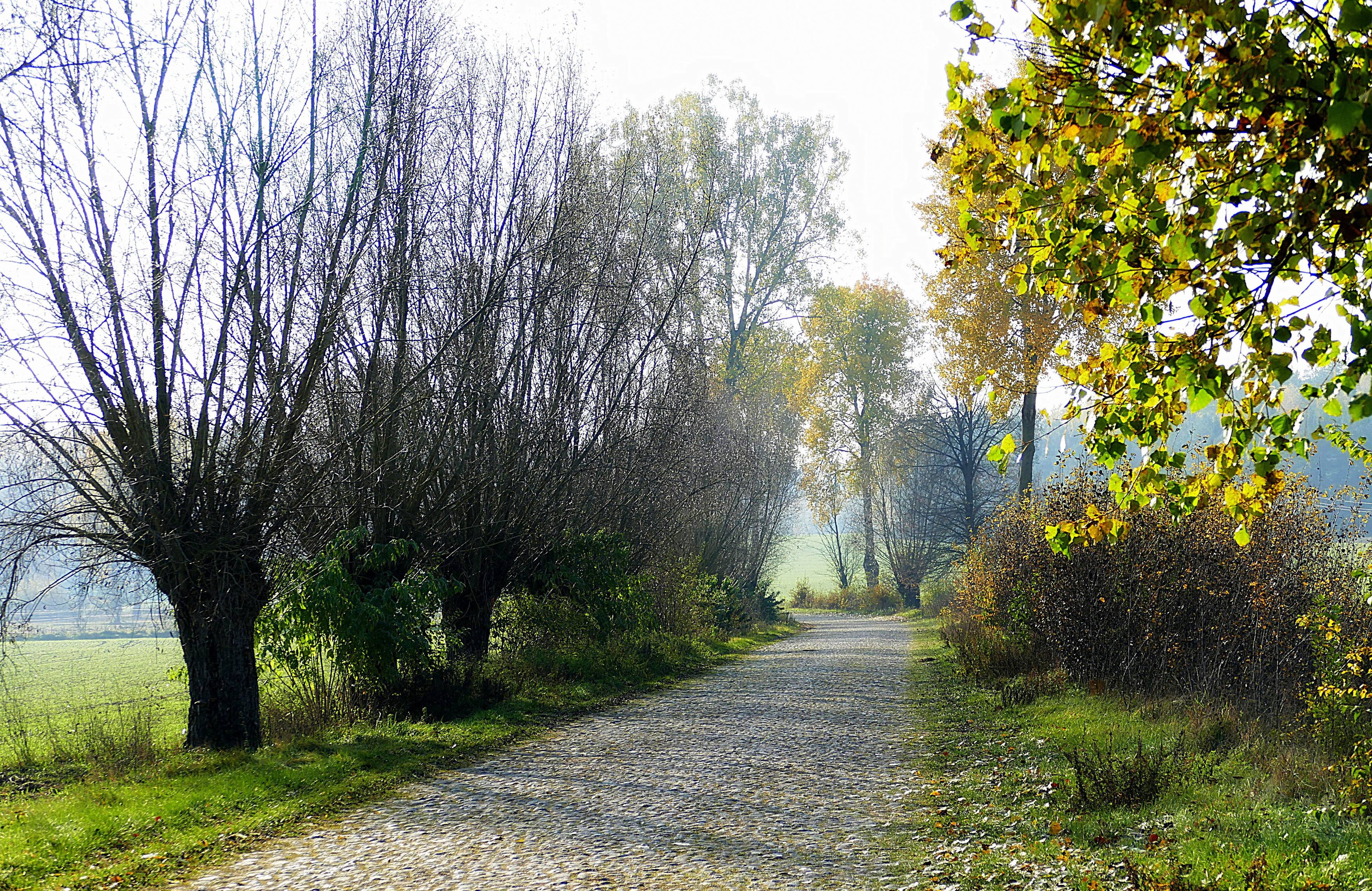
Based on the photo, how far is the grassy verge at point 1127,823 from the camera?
4539mm

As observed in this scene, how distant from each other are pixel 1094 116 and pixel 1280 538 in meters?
8.49

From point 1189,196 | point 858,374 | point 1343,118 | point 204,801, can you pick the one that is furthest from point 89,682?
point 858,374

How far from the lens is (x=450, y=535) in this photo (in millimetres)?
12383

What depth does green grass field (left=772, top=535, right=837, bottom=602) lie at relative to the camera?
41.2 m

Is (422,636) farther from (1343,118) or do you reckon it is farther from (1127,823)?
(1343,118)

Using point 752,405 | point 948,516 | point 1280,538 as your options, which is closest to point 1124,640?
point 1280,538

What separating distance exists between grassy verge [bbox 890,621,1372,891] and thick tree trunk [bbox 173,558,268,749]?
6.41 m

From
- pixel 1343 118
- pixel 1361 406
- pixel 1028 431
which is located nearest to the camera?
pixel 1343 118

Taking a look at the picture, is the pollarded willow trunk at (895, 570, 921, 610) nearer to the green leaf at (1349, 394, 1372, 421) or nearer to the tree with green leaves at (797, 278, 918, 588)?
the tree with green leaves at (797, 278, 918, 588)

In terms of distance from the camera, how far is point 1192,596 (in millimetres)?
9781

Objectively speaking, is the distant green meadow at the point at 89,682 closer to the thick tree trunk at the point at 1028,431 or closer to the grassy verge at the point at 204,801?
the grassy verge at the point at 204,801

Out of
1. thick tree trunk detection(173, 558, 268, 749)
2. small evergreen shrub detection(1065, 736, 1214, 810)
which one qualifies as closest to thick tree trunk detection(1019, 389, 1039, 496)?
small evergreen shrub detection(1065, 736, 1214, 810)

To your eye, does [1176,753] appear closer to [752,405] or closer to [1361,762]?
[1361,762]

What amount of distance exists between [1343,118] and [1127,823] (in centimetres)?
498
